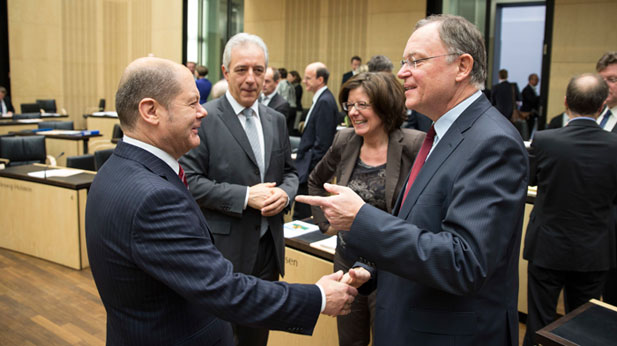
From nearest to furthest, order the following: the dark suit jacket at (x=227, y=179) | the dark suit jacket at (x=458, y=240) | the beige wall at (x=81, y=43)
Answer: the dark suit jacket at (x=458, y=240) < the dark suit jacket at (x=227, y=179) < the beige wall at (x=81, y=43)

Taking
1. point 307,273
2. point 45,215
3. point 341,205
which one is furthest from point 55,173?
point 341,205

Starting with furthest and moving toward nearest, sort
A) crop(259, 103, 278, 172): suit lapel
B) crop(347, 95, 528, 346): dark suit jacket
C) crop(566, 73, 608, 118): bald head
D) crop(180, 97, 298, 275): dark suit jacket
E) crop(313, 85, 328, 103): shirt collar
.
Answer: crop(313, 85, 328, 103): shirt collar < crop(566, 73, 608, 118): bald head < crop(259, 103, 278, 172): suit lapel < crop(180, 97, 298, 275): dark suit jacket < crop(347, 95, 528, 346): dark suit jacket

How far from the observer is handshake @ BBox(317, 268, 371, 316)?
153 centimetres

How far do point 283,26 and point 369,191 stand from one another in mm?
11003

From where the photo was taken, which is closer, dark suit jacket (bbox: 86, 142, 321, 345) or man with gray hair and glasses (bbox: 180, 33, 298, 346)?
dark suit jacket (bbox: 86, 142, 321, 345)

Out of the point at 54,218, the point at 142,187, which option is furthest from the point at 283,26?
the point at 142,187

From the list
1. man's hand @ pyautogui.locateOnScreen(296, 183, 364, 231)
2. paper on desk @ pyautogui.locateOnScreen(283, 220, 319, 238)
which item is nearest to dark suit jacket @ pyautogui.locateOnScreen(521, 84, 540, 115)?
paper on desk @ pyautogui.locateOnScreen(283, 220, 319, 238)

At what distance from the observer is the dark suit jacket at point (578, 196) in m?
2.76

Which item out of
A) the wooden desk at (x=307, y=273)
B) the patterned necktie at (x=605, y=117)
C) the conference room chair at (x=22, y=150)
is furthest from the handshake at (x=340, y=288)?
the conference room chair at (x=22, y=150)

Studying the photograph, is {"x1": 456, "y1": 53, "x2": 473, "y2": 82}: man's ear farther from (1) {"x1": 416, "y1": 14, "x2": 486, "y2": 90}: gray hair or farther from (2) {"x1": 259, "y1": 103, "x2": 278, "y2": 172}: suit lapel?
(2) {"x1": 259, "y1": 103, "x2": 278, "y2": 172}: suit lapel

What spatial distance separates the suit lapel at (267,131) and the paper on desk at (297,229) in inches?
31.7

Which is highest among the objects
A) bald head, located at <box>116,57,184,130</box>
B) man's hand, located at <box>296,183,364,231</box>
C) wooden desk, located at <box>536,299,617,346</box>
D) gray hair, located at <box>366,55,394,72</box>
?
gray hair, located at <box>366,55,394,72</box>

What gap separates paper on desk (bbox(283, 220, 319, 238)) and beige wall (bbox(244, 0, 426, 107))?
7.81 metres

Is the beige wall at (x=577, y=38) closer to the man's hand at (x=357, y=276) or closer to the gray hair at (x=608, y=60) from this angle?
the gray hair at (x=608, y=60)
